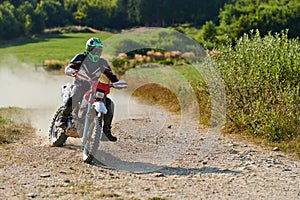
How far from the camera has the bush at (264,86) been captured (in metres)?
10.6

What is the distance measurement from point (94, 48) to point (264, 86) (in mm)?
4326

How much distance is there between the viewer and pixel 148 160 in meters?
9.22

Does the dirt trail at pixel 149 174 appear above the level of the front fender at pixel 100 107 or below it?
below

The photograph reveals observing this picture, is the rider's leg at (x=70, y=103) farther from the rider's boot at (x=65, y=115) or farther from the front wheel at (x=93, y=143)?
the front wheel at (x=93, y=143)

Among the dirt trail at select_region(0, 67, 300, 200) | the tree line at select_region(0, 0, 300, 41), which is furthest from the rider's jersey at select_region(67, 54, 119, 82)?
the tree line at select_region(0, 0, 300, 41)

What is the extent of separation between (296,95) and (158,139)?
3.08 meters

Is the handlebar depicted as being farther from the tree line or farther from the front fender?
the tree line

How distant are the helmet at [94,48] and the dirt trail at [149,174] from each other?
69.7 inches

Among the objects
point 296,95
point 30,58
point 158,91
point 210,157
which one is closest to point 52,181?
point 210,157

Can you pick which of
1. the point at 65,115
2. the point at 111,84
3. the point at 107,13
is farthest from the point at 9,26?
the point at 111,84

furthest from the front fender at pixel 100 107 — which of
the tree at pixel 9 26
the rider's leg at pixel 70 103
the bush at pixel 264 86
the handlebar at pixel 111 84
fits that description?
the tree at pixel 9 26

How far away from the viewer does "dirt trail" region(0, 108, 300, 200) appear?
704cm

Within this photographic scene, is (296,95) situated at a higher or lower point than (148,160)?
higher

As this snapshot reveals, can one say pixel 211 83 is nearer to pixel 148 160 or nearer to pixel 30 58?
pixel 148 160
